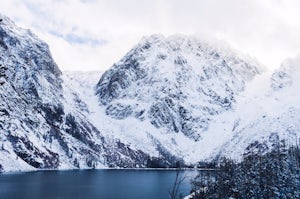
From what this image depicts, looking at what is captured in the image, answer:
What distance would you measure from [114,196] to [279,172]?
173ft

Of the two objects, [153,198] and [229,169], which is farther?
[229,169]

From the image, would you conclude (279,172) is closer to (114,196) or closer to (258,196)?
(258,196)

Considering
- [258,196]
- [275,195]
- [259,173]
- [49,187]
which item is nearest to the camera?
[275,195]

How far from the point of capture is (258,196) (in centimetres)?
8888

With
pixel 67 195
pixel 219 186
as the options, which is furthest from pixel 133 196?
pixel 219 186

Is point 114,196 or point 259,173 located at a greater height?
point 259,173

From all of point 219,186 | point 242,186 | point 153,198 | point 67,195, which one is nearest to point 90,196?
point 67,195

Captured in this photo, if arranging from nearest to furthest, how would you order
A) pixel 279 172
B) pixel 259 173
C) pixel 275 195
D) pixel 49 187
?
pixel 275 195
pixel 279 172
pixel 259 173
pixel 49 187

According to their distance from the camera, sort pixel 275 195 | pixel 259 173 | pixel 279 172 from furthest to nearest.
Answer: pixel 259 173 → pixel 279 172 → pixel 275 195

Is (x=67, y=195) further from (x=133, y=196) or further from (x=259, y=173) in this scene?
(x=259, y=173)

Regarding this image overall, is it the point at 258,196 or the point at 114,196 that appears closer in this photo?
the point at 258,196

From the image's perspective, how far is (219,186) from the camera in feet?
Answer: 374

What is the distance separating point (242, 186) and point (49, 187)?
236ft

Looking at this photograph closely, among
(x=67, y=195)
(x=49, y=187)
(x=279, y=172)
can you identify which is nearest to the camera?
(x=279, y=172)
